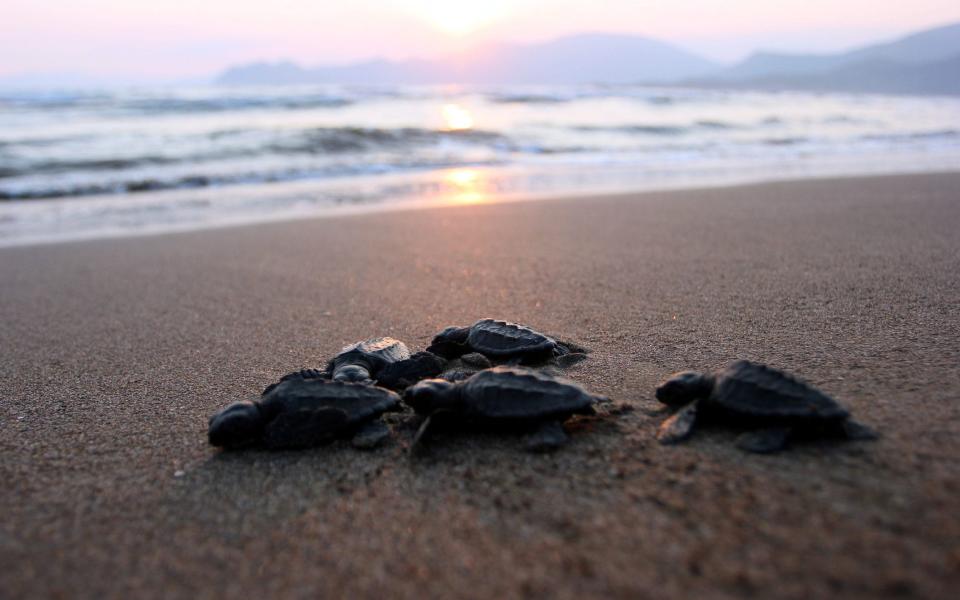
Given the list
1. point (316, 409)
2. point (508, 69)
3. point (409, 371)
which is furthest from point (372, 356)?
point (508, 69)

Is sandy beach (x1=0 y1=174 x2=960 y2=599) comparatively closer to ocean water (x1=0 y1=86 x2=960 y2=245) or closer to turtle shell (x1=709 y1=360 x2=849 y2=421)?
turtle shell (x1=709 y1=360 x2=849 y2=421)

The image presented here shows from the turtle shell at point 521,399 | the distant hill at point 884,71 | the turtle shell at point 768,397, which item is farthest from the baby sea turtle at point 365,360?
the distant hill at point 884,71

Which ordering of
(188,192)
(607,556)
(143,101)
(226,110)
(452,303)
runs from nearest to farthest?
1. (607,556)
2. (452,303)
3. (188,192)
4. (226,110)
5. (143,101)

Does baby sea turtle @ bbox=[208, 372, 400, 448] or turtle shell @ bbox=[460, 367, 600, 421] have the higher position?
turtle shell @ bbox=[460, 367, 600, 421]

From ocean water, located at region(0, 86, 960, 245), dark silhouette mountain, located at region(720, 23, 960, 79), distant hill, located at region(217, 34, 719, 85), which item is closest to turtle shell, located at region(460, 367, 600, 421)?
ocean water, located at region(0, 86, 960, 245)

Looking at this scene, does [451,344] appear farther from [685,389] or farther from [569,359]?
[685,389]

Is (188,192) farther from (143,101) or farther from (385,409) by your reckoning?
(143,101)

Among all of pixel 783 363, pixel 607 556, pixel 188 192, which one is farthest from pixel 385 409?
pixel 188 192

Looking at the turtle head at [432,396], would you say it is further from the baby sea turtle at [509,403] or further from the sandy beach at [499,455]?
the sandy beach at [499,455]
